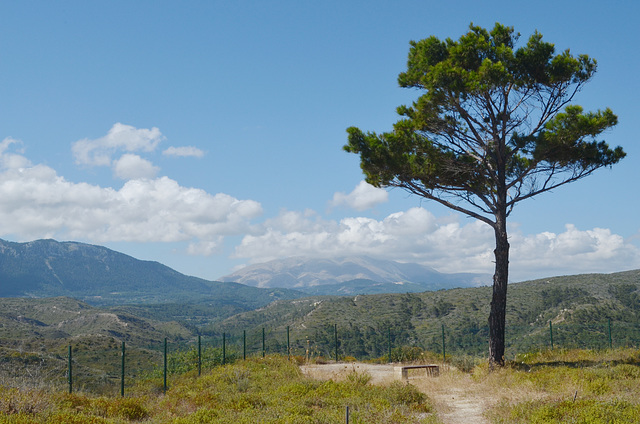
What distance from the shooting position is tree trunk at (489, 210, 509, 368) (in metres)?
18.2

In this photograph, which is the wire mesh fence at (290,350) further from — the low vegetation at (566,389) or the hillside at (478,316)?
the low vegetation at (566,389)

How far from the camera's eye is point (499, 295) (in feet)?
61.1

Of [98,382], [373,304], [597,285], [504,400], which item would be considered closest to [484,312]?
[597,285]

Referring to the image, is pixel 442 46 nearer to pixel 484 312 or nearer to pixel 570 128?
pixel 570 128

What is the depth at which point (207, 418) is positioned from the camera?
35.4 feet

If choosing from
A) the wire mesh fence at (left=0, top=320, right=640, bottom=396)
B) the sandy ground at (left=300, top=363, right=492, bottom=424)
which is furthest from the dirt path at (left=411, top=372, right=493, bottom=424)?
the wire mesh fence at (left=0, top=320, right=640, bottom=396)

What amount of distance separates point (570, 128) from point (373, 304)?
63068 mm

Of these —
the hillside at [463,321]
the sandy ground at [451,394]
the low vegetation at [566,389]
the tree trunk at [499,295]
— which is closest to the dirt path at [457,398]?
the sandy ground at [451,394]

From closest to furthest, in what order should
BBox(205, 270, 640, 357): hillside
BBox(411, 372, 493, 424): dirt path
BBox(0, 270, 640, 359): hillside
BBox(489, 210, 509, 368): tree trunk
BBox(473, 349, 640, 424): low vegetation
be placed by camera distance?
BBox(473, 349, 640, 424): low vegetation → BBox(411, 372, 493, 424): dirt path → BBox(489, 210, 509, 368): tree trunk → BBox(0, 270, 640, 359): hillside → BBox(205, 270, 640, 357): hillside

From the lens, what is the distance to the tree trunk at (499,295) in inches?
717

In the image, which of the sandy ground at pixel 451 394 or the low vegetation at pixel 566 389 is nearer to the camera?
the low vegetation at pixel 566 389

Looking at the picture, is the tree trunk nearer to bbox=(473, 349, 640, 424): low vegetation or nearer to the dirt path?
bbox=(473, 349, 640, 424): low vegetation

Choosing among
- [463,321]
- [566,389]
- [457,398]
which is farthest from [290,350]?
[463,321]

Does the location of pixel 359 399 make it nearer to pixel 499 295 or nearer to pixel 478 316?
pixel 499 295
